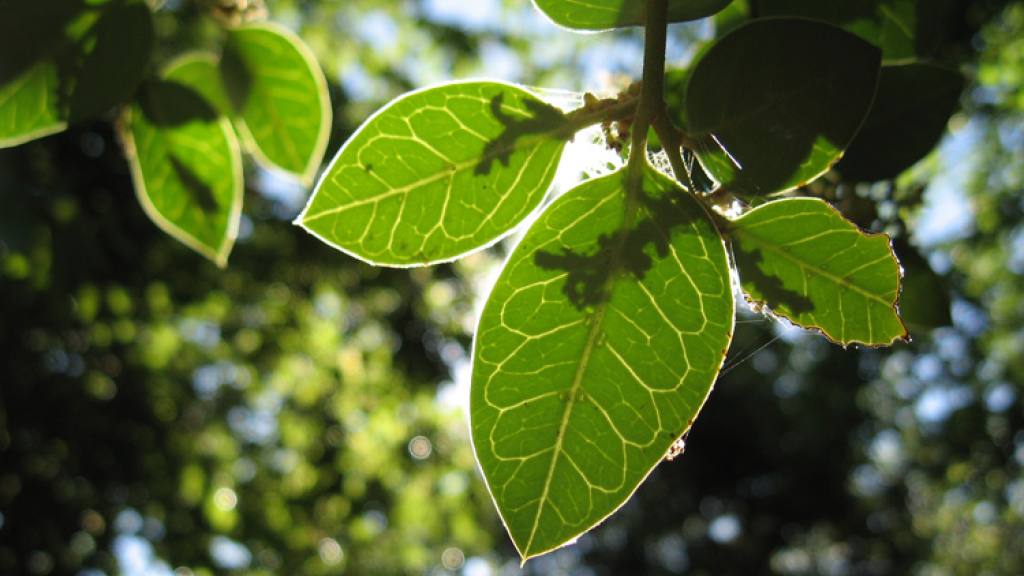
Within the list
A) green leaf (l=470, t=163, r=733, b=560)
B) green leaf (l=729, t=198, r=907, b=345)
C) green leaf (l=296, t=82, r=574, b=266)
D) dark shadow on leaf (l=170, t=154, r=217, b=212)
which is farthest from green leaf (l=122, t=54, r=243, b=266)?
green leaf (l=729, t=198, r=907, b=345)

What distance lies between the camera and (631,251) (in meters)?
0.59

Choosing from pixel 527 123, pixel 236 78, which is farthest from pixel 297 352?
pixel 527 123

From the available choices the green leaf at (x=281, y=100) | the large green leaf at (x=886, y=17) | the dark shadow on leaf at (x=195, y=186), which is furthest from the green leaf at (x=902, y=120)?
the dark shadow on leaf at (x=195, y=186)

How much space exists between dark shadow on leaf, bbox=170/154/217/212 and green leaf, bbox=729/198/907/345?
645 millimetres

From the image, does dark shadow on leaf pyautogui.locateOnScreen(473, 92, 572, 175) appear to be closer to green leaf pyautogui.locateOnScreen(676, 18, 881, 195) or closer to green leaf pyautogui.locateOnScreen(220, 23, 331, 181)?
green leaf pyautogui.locateOnScreen(676, 18, 881, 195)

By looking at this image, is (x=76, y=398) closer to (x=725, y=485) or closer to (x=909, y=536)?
(x=725, y=485)

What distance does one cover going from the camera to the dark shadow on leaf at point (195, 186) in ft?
3.20

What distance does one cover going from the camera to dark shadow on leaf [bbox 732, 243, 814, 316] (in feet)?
2.11

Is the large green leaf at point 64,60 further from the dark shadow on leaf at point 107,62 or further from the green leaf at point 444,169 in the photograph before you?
the green leaf at point 444,169

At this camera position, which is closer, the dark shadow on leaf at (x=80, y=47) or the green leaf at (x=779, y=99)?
the green leaf at (x=779, y=99)

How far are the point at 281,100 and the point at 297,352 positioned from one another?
423 centimetres

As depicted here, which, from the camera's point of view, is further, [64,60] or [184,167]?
[184,167]

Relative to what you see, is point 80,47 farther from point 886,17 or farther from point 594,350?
point 886,17

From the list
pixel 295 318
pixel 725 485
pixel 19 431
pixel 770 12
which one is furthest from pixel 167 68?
pixel 725 485
